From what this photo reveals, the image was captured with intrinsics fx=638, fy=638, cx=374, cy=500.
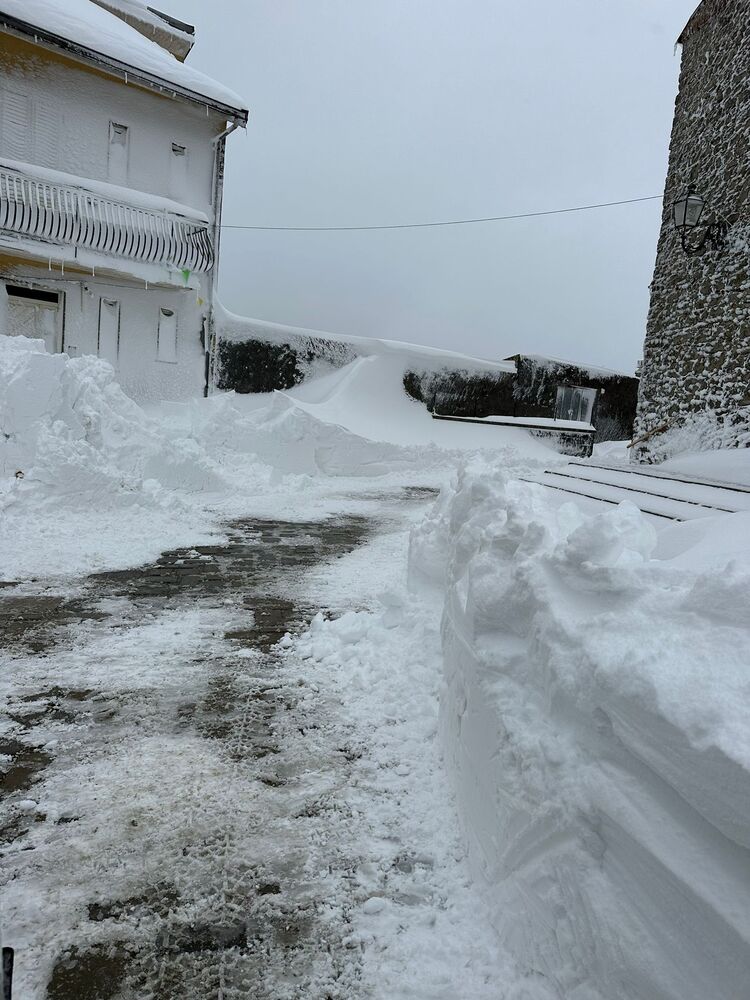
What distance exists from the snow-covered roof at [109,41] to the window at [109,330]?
434 centimetres

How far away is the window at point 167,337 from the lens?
44.1 ft

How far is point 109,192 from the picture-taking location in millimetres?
12281

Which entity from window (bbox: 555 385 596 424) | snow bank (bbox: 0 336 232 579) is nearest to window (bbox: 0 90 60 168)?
snow bank (bbox: 0 336 232 579)

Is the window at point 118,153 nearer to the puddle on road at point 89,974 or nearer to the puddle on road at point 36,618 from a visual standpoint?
the puddle on road at point 36,618

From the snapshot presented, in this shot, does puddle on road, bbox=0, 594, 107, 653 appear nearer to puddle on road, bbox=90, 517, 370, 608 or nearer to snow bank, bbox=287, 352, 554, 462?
puddle on road, bbox=90, 517, 370, 608

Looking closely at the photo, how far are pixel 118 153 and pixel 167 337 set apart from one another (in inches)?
144

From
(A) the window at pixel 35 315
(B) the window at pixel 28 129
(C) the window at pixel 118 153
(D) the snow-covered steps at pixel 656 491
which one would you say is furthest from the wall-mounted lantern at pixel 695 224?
(B) the window at pixel 28 129

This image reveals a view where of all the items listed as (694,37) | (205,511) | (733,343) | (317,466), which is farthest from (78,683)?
(317,466)

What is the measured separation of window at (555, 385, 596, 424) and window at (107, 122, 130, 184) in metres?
13.5

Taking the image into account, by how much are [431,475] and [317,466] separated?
3.00 metres

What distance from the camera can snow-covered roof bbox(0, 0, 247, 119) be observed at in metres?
11.2

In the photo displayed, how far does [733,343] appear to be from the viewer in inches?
265

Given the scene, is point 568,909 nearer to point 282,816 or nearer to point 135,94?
point 282,816

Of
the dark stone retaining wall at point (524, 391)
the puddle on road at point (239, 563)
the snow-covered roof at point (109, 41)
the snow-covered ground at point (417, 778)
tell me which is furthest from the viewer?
the dark stone retaining wall at point (524, 391)
